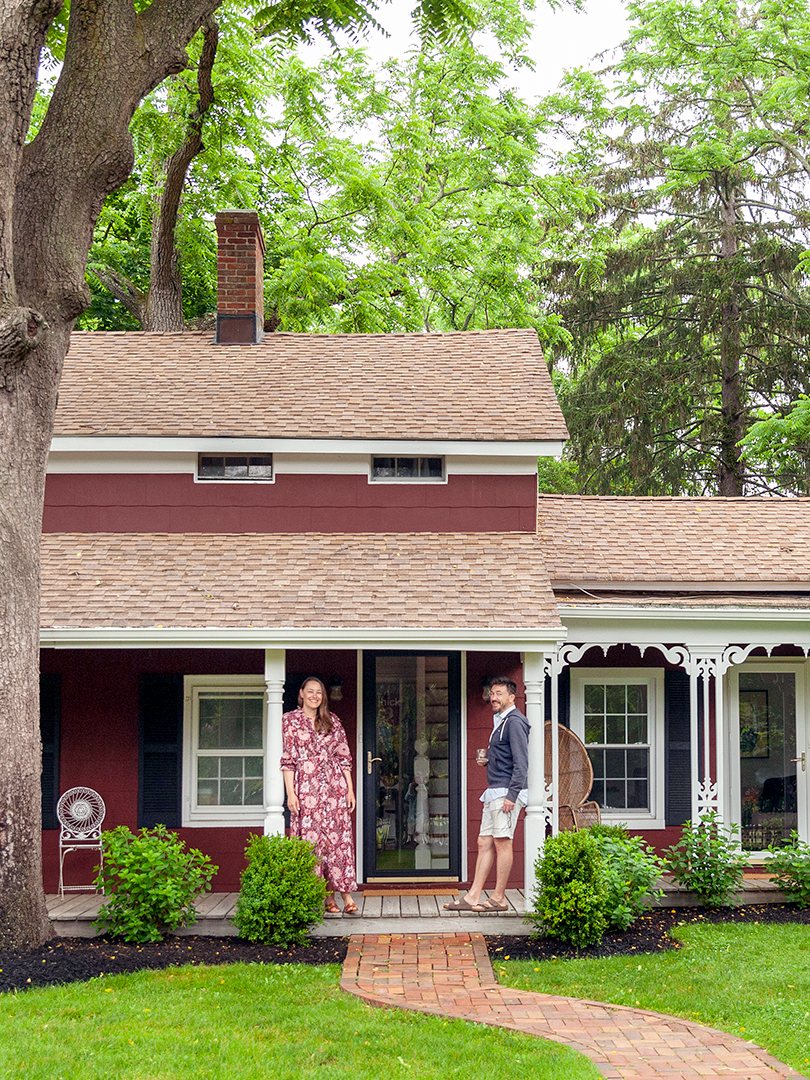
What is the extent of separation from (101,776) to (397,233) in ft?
38.6

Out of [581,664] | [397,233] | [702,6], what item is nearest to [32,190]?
[581,664]

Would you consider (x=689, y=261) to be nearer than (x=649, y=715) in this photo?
A: No

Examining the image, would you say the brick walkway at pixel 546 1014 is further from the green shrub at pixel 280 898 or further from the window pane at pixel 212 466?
the window pane at pixel 212 466

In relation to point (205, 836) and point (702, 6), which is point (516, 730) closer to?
point (205, 836)

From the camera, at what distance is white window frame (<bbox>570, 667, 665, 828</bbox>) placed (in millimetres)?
10477

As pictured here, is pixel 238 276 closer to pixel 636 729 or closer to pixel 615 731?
pixel 615 731

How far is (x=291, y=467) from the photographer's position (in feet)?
34.9

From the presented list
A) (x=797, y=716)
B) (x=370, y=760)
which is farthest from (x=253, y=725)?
(x=797, y=716)

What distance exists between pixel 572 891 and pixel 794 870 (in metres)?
2.39

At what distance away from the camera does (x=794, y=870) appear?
8828 mm

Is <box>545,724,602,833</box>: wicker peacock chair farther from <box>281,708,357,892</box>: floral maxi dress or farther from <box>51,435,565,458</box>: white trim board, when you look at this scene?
<box>51,435,565,458</box>: white trim board

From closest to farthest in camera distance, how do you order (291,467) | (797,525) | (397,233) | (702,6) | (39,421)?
(39,421) → (291,467) → (797,525) → (397,233) → (702,6)

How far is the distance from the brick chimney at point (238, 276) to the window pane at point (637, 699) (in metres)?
6.28

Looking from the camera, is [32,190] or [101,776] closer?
[32,190]
